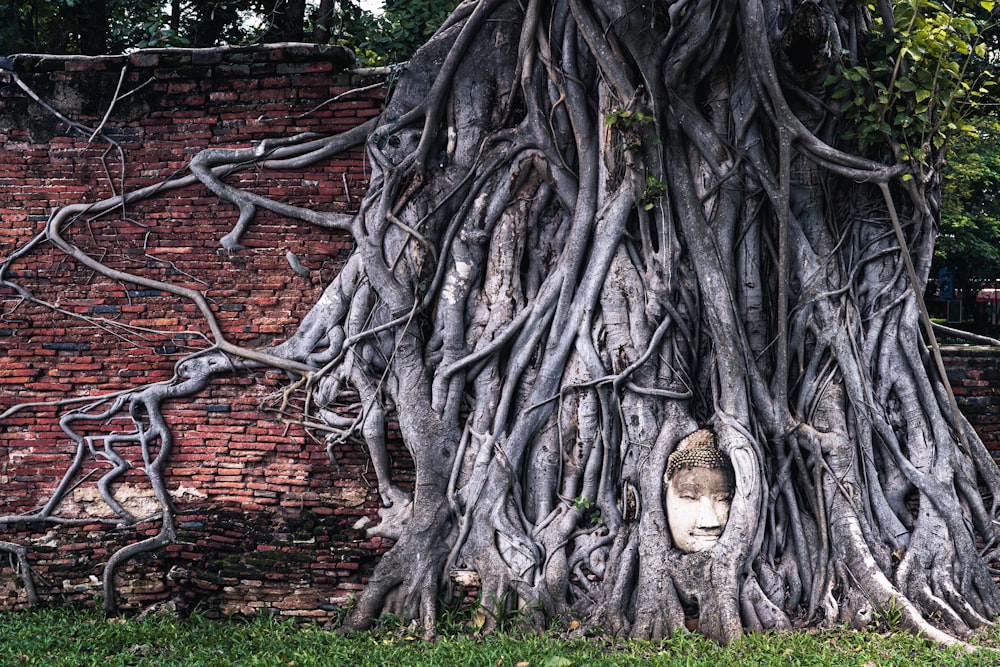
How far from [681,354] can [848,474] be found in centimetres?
99

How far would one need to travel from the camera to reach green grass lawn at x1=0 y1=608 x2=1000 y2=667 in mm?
3838

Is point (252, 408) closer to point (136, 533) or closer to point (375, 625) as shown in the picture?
point (136, 533)

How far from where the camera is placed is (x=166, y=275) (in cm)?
529

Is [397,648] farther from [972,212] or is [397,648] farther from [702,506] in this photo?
[972,212]

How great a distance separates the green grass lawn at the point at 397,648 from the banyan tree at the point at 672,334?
17 cm

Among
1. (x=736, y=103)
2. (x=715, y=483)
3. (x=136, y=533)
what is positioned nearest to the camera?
(x=715, y=483)

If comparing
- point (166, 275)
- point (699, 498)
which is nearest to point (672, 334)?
point (699, 498)

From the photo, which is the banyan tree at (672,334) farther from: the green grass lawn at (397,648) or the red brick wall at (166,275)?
the red brick wall at (166,275)

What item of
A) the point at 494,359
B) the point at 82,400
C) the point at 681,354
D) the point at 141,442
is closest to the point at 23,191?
the point at 82,400

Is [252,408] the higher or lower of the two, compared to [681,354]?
lower

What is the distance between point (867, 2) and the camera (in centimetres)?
469

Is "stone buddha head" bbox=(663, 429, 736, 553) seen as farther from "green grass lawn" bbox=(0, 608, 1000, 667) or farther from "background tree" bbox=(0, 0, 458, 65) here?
"background tree" bbox=(0, 0, 458, 65)

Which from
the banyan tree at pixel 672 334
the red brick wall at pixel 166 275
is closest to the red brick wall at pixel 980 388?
the banyan tree at pixel 672 334

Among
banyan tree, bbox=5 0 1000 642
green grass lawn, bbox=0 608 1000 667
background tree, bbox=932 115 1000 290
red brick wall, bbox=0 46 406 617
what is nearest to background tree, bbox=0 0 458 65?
red brick wall, bbox=0 46 406 617
